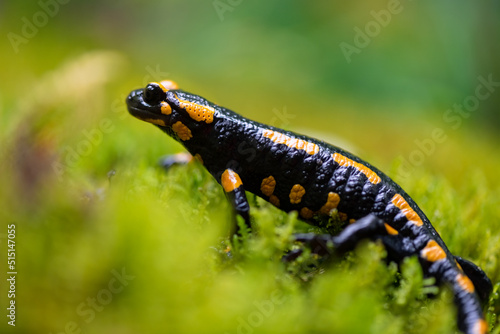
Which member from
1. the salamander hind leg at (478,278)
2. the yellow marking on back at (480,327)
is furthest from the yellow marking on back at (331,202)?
the yellow marking on back at (480,327)

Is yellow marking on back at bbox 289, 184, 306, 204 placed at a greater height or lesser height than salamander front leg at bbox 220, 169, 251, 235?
greater

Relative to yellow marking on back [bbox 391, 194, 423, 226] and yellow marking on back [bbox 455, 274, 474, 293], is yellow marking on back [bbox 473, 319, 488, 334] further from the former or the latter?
yellow marking on back [bbox 391, 194, 423, 226]

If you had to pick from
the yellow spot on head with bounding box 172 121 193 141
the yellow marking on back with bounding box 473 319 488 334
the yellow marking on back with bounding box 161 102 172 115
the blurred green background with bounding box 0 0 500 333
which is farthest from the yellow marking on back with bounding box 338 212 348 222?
the yellow marking on back with bounding box 161 102 172 115

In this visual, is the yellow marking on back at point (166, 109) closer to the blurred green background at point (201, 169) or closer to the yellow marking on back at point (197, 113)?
the yellow marking on back at point (197, 113)

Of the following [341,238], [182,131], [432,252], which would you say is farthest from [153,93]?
[432,252]

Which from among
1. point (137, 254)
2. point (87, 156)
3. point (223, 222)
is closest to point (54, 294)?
point (137, 254)
